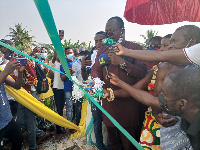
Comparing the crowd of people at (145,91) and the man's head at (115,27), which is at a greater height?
the man's head at (115,27)

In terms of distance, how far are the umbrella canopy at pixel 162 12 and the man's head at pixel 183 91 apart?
138 centimetres

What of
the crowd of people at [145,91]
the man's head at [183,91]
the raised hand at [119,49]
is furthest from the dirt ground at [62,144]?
the man's head at [183,91]

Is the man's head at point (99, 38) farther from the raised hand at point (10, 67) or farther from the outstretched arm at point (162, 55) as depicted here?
the outstretched arm at point (162, 55)

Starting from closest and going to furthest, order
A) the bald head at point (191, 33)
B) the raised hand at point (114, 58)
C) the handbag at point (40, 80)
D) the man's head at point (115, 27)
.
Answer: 1. the bald head at point (191, 33)
2. the raised hand at point (114, 58)
3. the man's head at point (115, 27)
4. the handbag at point (40, 80)

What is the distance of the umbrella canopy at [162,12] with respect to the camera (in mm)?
2299

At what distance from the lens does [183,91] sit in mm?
1108

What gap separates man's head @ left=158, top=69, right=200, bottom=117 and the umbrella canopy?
4.51ft

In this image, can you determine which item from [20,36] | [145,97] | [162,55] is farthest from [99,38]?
[20,36]

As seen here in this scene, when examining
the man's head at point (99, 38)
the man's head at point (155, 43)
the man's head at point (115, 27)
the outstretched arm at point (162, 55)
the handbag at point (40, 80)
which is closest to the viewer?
the outstretched arm at point (162, 55)

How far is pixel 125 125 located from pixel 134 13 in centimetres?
160

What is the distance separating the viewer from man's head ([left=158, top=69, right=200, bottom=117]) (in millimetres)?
1092

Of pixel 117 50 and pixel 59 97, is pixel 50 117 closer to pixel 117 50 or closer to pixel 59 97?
pixel 59 97

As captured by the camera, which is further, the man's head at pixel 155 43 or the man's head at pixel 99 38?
the man's head at pixel 99 38

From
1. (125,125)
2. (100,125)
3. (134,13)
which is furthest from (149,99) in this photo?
(100,125)
